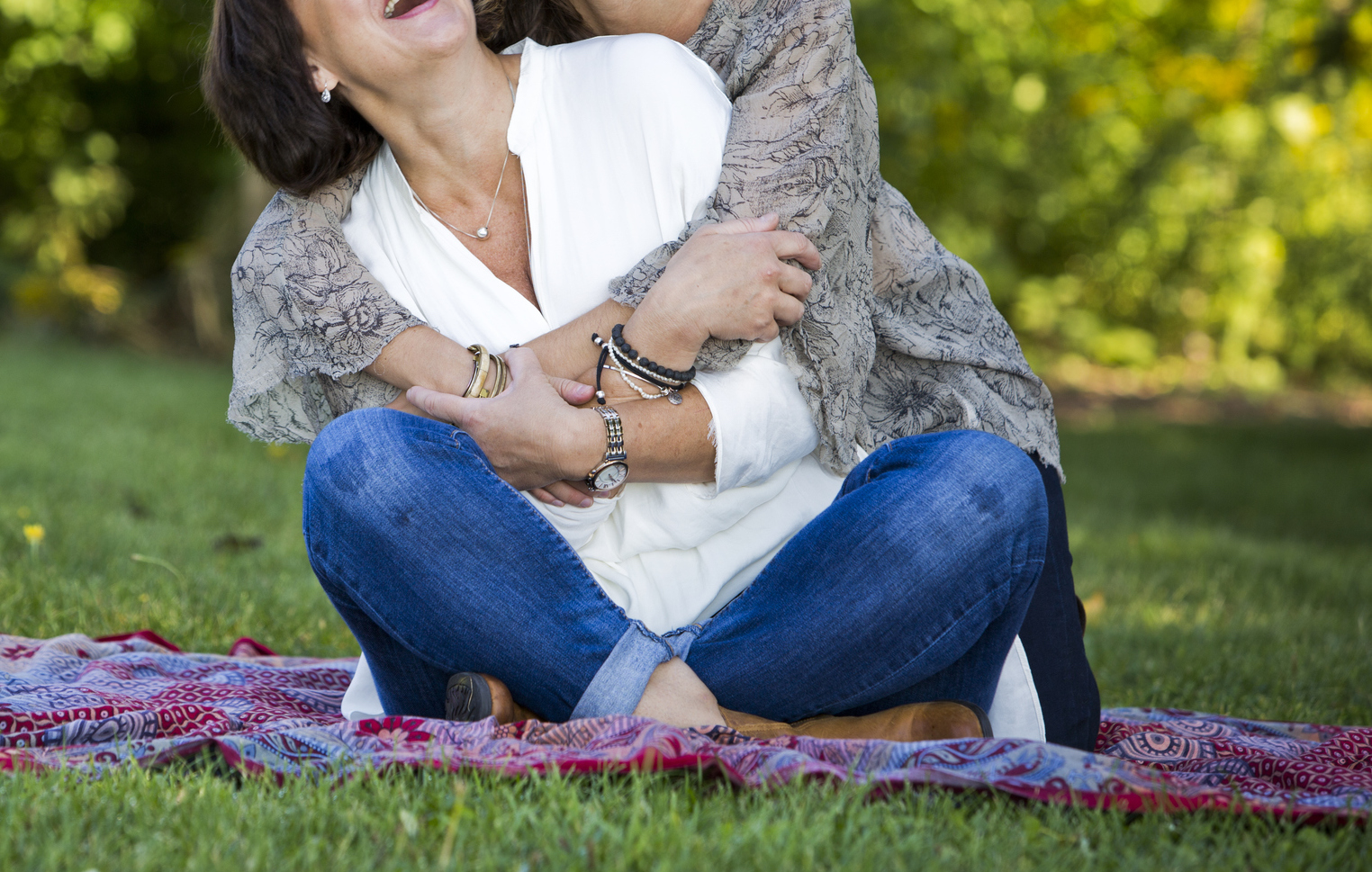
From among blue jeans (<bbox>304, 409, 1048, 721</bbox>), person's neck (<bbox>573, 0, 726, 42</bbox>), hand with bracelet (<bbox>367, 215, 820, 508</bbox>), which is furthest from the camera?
person's neck (<bbox>573, 0, 726, 42</bbox>)

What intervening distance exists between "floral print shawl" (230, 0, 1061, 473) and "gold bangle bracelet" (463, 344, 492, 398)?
14 cm

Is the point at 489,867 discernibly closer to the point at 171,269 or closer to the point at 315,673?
the point at 315,673

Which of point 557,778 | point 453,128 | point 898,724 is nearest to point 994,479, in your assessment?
point 898,724

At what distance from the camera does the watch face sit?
6.05 ft

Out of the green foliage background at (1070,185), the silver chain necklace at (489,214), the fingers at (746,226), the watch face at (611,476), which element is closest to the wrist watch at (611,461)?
the watch face at (611,476)

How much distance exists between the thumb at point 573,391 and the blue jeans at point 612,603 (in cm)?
17

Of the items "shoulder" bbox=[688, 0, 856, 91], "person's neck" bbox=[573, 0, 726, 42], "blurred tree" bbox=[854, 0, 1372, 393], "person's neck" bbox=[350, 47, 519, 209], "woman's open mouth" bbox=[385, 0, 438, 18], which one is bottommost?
"blurred tree" bbox=[854, 0, 1372, 393]

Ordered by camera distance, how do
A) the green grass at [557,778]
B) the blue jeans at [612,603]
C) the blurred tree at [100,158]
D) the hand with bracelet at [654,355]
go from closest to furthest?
the green grass at [557,778]
the blue jeans at [612,603]
the hand with bracelet at [654,355]
the blurred tree at [100,158]

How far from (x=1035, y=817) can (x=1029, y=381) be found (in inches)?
36.4

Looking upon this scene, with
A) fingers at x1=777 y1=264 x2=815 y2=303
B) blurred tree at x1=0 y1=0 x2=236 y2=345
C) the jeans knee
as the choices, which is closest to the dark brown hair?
fingers at x1=777 y1=264 x2=815 y2=303

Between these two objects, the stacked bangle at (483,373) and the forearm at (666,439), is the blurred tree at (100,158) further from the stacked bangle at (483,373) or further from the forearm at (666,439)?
the forearm at (666,439)

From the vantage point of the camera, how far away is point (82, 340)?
10.1 m

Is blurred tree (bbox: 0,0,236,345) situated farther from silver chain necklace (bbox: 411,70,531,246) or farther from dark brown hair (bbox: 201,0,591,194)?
silver chain necklace (bbox: 411,70,531,246)

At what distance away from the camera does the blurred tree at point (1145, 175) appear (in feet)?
24.1
